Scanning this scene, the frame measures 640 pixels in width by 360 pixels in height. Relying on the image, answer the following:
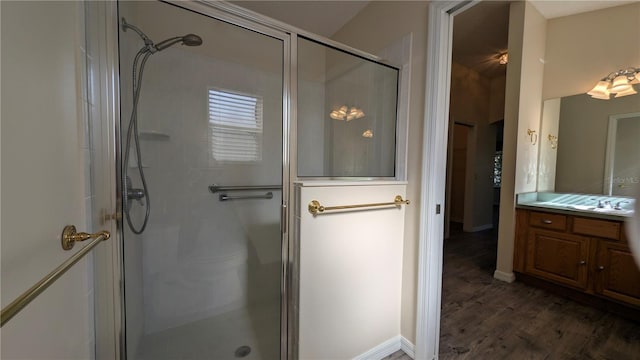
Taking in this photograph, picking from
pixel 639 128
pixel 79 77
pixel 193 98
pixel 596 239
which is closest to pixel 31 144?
pixel 79 77

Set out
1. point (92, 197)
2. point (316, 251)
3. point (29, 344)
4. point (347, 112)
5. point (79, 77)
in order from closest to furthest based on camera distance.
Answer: point (29, 344) → point (79, 77) → point (92, 197) → point (316, 251) → point (347, 112)

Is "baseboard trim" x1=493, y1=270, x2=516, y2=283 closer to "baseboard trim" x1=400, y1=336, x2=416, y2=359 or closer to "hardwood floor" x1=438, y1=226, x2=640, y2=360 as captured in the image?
"hardwood floor" x1=438, y1=226, x2=640, y2=360

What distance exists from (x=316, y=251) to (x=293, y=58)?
1.00 meters

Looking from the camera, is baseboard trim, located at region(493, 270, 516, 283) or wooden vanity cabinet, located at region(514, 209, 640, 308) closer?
wooden vanity cabinet, located at region(514, 209, 640, 308)

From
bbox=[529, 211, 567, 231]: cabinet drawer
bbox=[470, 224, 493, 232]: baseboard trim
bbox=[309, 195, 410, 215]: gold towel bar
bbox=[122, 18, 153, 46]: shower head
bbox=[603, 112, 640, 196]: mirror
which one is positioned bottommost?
bbox=[470, 224, 493, 232]: baseboard trim

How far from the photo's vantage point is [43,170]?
0.64 meters

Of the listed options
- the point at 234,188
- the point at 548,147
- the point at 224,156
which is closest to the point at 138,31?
the point at 224,156

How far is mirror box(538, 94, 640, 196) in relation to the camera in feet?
7.40

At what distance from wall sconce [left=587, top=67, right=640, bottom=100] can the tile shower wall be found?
3180 mm

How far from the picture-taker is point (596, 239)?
6.97 ft

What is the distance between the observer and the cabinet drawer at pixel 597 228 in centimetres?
203

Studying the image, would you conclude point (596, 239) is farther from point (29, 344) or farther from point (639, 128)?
point (29, 344)

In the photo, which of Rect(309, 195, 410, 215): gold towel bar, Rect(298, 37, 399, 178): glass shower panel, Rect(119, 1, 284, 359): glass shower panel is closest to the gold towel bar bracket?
Rect(119, 1, 284, 359): glass shower panel

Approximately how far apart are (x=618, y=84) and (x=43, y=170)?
4008 mm
